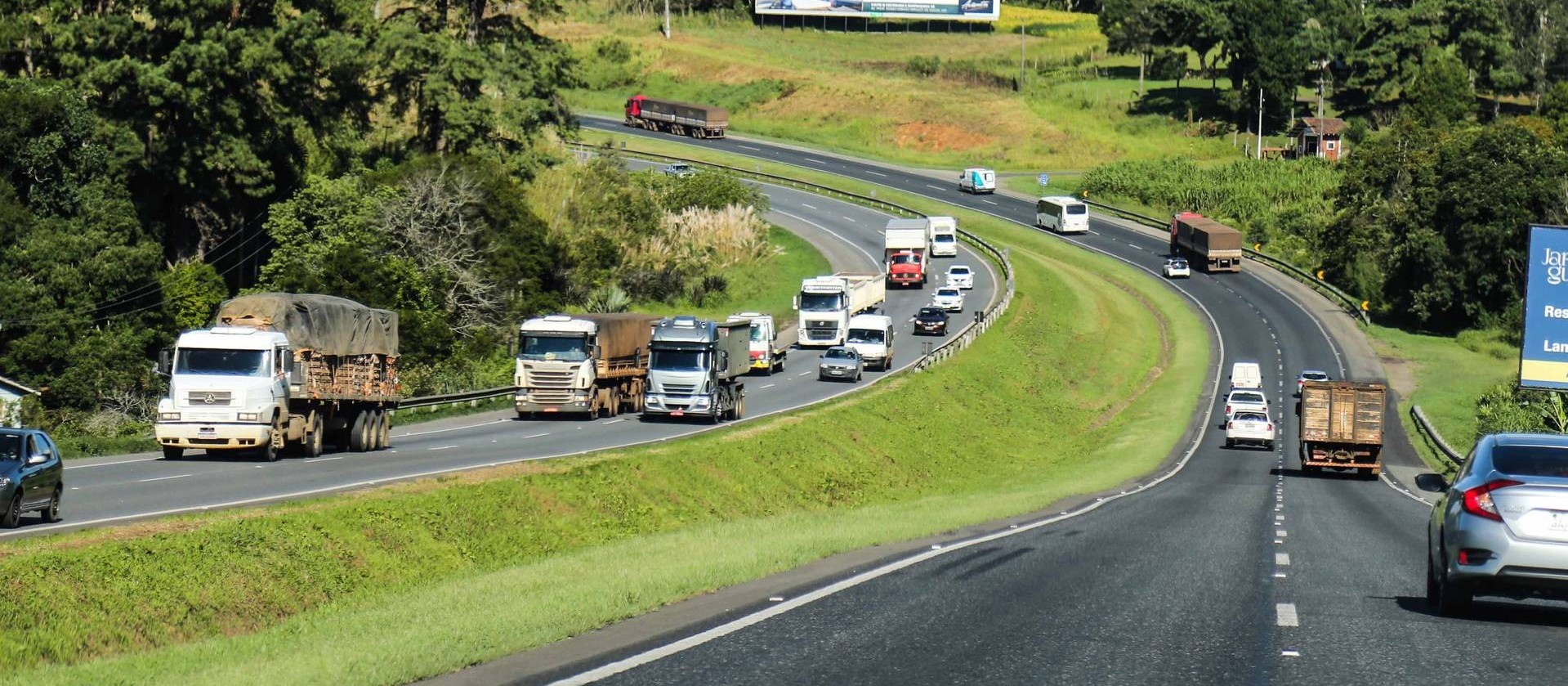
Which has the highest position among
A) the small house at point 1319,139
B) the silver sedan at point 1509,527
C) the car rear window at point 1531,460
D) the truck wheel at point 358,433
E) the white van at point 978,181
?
the small house at point 1319,139

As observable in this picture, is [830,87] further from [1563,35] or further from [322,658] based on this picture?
[322,658]

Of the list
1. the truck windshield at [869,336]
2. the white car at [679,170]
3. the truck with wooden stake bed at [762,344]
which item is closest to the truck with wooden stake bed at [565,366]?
the truck with wooden stake bed at [762,344]

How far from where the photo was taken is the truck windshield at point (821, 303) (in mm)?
76938

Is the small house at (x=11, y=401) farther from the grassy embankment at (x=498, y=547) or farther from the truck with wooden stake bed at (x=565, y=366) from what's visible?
the grassy embankment at (x=498, y=547)

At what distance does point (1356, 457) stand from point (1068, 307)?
42.1m

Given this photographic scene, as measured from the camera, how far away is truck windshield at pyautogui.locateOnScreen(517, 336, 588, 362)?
2077 inches

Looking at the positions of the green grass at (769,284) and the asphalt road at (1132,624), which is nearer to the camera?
the asphalt road at (1132,624)

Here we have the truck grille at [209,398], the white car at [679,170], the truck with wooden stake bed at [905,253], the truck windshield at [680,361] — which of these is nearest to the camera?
the truck grille at [209,398]

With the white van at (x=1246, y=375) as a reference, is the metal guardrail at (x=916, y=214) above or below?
above

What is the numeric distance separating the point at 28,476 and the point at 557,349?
2812cm

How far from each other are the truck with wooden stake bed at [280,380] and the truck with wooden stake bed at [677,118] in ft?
318

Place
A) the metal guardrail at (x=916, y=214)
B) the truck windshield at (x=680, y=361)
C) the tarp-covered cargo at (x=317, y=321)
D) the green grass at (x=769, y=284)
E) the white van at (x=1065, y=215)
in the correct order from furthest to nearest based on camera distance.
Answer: the white van at (x=1065, y=215), the green grass at (x=769, y=284), the metal guardrail at (x=916, y=214), the truck windshield at (x=680, y=361), the tarp-covered cargo at (x=317, y=321)

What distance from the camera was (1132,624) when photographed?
45.6 feet

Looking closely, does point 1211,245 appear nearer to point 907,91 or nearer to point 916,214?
point 916,214
